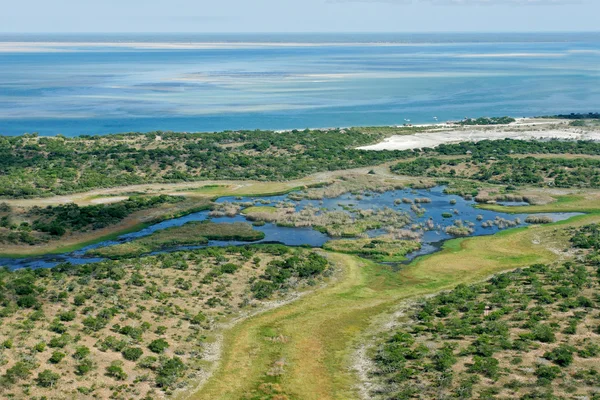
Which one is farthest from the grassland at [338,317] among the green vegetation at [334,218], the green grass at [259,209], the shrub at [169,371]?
the green grass at [259,209]

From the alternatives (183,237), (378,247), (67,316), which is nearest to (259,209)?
(183,237)

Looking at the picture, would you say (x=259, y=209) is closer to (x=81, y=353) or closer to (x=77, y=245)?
(x=77, y=245)

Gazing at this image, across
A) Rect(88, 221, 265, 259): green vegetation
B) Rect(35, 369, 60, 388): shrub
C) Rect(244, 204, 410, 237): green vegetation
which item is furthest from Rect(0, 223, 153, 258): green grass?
Rect(35, 369, 60, 388): shrub

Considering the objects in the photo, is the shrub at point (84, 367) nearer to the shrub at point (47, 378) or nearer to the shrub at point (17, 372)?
the shrub at point (47, 378)

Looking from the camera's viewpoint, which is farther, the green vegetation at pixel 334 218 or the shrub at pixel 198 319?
the green vegetation at pixel 334 218

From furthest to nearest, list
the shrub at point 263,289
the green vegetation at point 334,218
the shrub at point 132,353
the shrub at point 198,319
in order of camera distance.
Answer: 1. the green vegetation at point 334,218
2. the shrub at point 263,289
3. the shrub at point 198,319
4. the shrub at point 132,353

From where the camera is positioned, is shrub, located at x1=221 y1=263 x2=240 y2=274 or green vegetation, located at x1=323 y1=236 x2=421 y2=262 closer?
shrub, located at x1=221 y1=263 x2=240 y2=274

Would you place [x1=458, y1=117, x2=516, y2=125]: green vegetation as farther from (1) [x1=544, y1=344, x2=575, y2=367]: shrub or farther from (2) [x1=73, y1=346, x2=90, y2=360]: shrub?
(2) [x1=73, y1=346, x2=90, y2=360]: shrub
